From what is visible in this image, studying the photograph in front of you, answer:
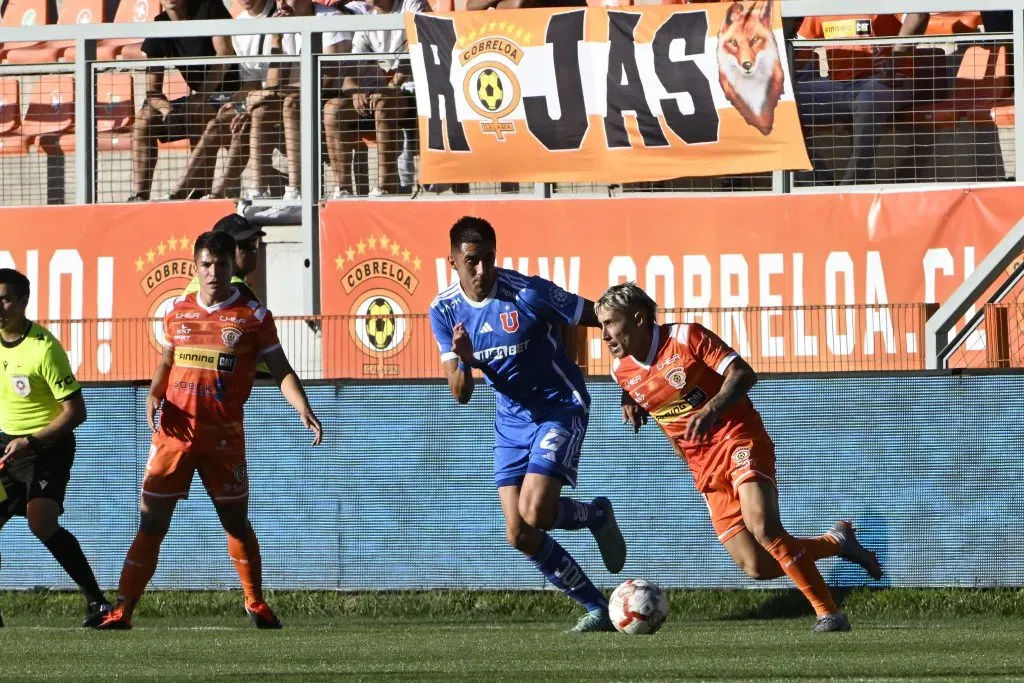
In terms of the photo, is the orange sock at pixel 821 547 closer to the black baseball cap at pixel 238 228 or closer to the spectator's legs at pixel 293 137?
the black baseball cap at pixel 238 228

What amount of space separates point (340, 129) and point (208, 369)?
4.06m

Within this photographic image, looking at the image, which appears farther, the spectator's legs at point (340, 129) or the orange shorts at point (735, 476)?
the spectator's legs at point (340, 129)

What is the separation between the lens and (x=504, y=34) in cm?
1341

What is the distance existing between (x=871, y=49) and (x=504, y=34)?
8.90ft

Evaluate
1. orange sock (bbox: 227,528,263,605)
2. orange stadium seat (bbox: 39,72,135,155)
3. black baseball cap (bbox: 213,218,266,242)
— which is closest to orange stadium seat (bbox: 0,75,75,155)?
orange stadium seat (bbox: 39,72,135,155)

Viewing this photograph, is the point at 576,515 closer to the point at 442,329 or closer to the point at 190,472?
the point at 442,329

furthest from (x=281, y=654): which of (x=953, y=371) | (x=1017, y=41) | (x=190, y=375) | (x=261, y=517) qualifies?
(x=1017, y=41)

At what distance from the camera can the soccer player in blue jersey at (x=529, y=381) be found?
966 centimetres

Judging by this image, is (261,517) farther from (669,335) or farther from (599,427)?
(669,335)

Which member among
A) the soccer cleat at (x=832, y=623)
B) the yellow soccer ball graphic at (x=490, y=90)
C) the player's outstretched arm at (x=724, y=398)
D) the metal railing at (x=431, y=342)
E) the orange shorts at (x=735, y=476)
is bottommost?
the soccer cleat at (x=832, y=623)

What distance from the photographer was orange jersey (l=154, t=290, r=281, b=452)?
10023 millimetres

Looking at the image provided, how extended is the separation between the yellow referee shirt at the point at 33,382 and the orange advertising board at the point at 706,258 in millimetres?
2526

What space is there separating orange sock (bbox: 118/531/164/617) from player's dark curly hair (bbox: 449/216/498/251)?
2478 millimetres

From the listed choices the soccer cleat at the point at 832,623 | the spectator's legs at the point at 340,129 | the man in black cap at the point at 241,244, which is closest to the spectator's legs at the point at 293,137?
the spectator's legs at the point at 340,129
